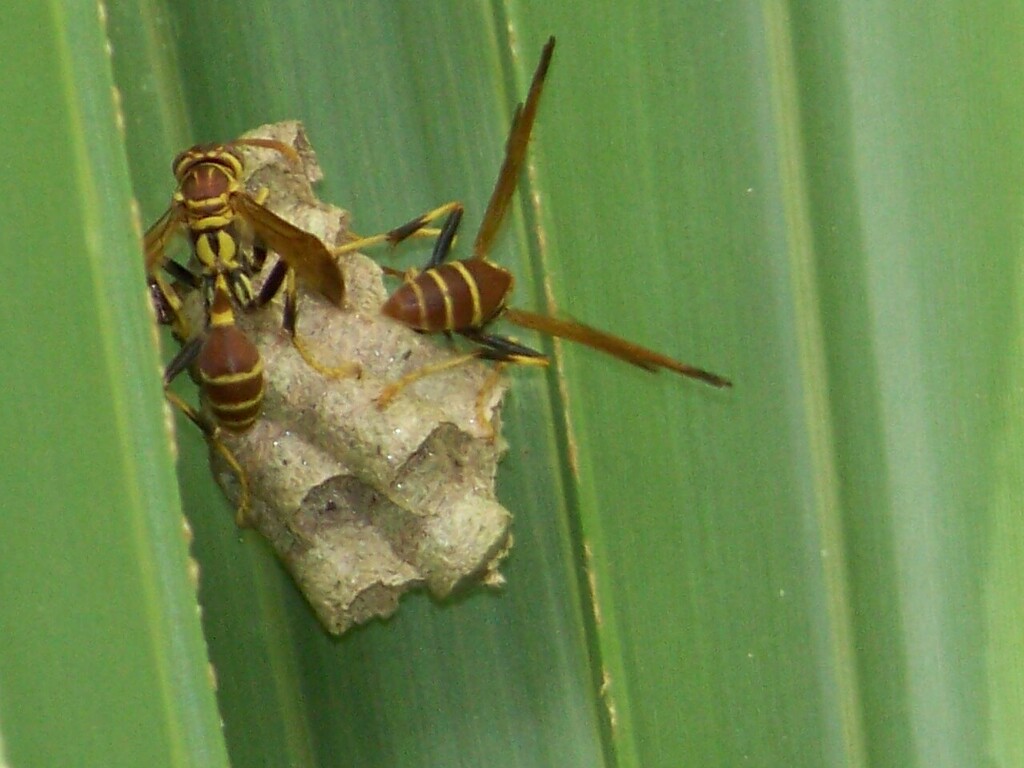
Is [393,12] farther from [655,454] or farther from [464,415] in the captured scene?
[655,454]

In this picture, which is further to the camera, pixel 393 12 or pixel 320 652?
pixel 320 652

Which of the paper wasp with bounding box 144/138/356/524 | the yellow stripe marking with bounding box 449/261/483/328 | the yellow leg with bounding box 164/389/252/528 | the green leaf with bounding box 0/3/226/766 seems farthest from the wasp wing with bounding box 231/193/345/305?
the green leaf with bounding box 0/3/226/766

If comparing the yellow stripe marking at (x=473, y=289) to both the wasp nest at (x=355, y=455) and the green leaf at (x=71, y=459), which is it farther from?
the green leaf at (x=71, y=459)

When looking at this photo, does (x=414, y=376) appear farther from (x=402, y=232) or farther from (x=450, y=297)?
(x=402, y=232)

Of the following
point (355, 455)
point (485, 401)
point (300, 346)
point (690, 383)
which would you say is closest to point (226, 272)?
point (300, 346)

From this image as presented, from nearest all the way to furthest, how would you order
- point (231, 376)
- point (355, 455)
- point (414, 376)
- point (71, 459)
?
point (71, 459)
point (231, 376)
point (355, 455)
point (414, 376)

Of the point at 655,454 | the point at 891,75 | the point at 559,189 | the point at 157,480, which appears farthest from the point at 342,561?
the point at 891,75

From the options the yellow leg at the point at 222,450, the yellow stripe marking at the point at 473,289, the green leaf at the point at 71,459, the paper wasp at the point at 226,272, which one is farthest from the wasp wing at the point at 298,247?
the green leaf at the point at 71,459
